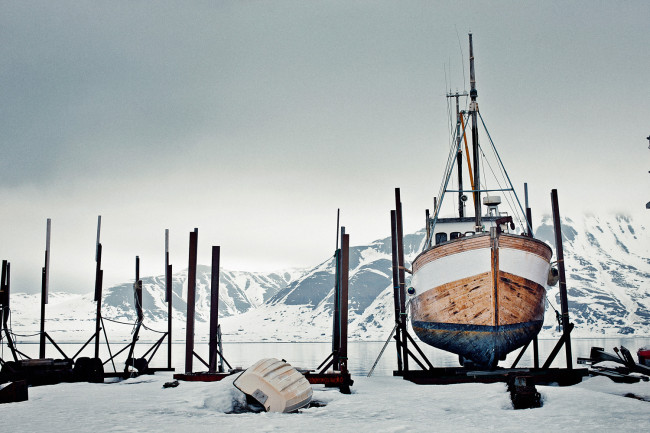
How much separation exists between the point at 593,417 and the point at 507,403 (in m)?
1.84

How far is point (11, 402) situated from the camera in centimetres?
1126

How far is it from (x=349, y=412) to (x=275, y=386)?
1443 millimetres

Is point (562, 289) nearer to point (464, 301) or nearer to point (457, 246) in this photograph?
point (464, 301)

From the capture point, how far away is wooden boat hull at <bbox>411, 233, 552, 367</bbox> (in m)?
15.7

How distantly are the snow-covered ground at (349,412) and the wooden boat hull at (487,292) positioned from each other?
9.53 feet

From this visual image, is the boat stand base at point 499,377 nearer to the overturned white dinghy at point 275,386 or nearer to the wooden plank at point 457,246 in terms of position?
the wooden plank at point 457,246

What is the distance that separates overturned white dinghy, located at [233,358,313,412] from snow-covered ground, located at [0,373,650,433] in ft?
0.80

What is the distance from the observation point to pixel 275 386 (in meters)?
10.2

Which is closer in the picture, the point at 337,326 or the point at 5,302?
the point at 337,326

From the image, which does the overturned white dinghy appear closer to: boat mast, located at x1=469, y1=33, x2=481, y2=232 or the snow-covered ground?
the snow-covered ground

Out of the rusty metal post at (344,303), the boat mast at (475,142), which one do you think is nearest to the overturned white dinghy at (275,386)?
the rusty metal post at (344,303)

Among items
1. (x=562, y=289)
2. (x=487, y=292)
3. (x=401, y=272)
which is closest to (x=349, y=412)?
(x=487, y=292)

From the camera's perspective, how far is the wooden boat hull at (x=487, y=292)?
15672 millimetres

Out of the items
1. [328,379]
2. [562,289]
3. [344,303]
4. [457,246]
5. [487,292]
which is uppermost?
[457,246]
